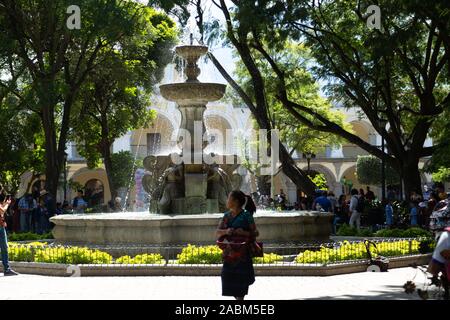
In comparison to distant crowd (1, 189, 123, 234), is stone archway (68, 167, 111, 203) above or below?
above

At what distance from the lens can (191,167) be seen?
19562 mm

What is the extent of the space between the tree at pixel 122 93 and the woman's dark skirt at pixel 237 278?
22.4 meters

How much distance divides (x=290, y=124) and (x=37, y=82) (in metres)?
21.6

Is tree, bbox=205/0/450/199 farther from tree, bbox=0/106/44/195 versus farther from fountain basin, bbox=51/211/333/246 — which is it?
tree, bbox=0/106/44/195

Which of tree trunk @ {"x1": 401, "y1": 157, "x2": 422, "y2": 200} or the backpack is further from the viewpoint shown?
tree trunk @ {"x1": 401, "y1": 157, "x2": 422, "y2": 200}

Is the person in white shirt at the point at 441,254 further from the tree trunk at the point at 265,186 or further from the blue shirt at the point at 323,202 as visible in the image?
the tree trunk at the point at 265,186

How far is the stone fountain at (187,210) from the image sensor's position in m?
16.1

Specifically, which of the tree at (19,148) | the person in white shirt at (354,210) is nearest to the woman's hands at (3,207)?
the person in white shirt at (354,210)

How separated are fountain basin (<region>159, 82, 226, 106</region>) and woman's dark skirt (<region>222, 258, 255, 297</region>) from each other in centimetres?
1049

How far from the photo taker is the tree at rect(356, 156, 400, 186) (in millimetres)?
55750

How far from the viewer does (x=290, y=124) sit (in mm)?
46062

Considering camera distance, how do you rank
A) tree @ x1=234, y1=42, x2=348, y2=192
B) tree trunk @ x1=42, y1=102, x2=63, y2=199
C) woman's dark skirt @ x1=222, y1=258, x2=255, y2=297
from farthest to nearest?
1. tree @ x1=234, y1=42, x2=348, y2=192
2. tree trunk @ x1=42, y1=102, x2=63, y2=199
3. woman's dark skirt @ x1=222, y1=258, x2=255, y2=297

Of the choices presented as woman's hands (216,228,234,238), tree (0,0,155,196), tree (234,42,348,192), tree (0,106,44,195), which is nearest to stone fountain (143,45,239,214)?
tree (0,0,155,196)

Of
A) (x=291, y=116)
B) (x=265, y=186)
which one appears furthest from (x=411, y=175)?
(x=291, y=116)
